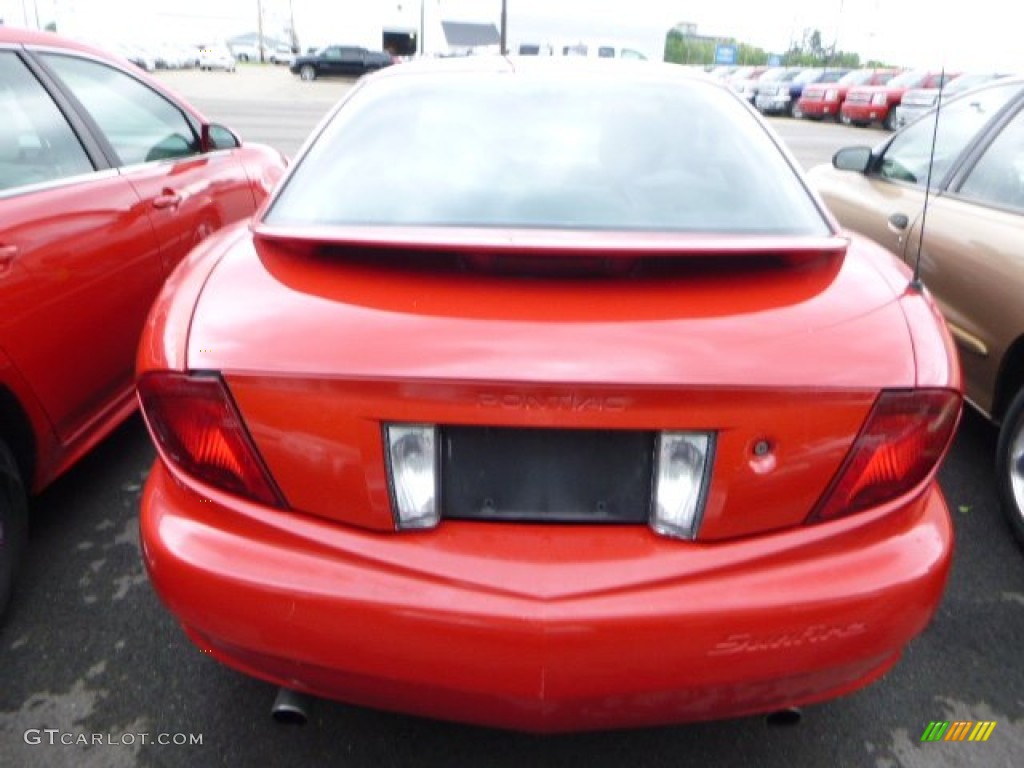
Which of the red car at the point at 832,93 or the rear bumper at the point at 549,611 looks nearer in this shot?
the rear bumper at the point at 549,611

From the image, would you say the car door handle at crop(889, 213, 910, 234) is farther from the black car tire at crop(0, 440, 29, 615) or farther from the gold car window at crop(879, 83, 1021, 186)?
the black car tire at crop(0, 440, 29, 615)

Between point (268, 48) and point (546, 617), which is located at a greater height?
point (546, 617)

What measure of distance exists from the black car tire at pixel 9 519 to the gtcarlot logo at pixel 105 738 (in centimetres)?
50

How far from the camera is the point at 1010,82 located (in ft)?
12.4

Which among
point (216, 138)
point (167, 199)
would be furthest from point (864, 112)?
point (167, 199)

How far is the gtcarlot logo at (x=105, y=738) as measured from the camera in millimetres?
2113

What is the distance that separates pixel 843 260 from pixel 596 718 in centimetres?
112

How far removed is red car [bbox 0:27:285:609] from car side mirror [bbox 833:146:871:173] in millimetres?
2944

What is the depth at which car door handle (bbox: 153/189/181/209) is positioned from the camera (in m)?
3.40

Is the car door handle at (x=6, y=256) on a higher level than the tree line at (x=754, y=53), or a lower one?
higher

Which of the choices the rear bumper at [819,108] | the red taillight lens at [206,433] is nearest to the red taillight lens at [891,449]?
the red taillight lens at [206,433]

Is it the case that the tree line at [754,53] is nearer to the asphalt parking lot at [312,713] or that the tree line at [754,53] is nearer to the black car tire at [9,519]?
the asphalt parking lot at [312,713]

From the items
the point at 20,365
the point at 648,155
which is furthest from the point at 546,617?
the point at 20,365

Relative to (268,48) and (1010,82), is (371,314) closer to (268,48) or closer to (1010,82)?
(1010,82)
